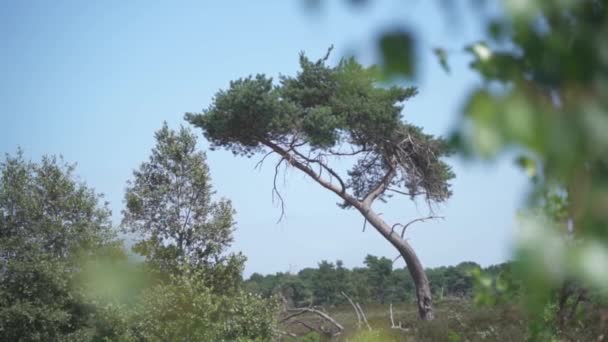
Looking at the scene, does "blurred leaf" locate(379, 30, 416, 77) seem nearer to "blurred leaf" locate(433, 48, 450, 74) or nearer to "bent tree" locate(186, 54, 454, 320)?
"blurred leaf" locate(433, 48, 450, 74)

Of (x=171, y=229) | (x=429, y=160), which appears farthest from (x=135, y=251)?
(x=429, y=160)

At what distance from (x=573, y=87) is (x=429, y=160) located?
20.0 m

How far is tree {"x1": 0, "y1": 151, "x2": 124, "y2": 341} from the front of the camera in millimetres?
19766

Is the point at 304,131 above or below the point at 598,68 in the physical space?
above

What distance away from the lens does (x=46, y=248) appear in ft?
70.2

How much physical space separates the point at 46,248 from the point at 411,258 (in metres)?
12.6

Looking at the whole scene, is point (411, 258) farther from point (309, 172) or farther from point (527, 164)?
point (527, 164)

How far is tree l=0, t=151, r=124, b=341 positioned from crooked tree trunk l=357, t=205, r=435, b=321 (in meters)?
8.97

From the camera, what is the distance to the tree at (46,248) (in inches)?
778

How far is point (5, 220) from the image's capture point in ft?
70.0

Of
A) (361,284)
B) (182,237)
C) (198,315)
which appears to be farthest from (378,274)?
(198,315)

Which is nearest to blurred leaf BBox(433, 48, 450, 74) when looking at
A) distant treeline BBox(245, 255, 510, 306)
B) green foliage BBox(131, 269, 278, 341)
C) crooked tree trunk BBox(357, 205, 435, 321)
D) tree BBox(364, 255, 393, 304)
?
green foliage BBox(131, 269, 278, 341)

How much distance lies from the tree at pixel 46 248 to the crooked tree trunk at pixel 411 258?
897 centimetres

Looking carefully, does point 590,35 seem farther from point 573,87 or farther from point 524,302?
point 524,302
